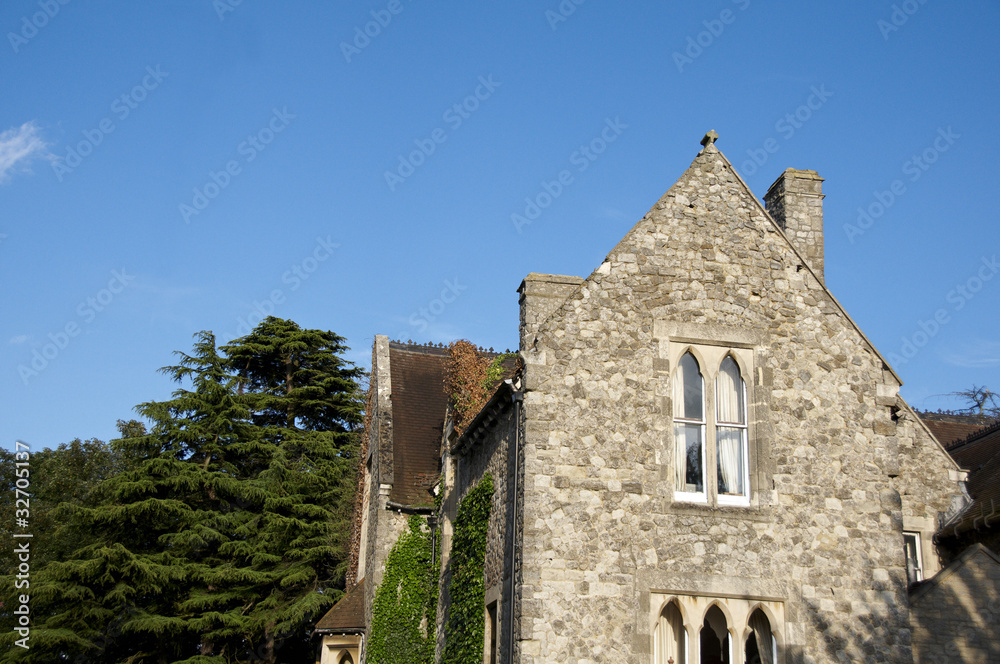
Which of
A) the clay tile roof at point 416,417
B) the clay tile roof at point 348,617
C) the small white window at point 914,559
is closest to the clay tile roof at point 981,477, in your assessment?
the small white window at point 914,559

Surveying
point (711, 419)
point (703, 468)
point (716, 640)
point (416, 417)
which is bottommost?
point (716, 640)

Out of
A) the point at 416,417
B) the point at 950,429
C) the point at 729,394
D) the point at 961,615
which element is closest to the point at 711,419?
the point at 729,394

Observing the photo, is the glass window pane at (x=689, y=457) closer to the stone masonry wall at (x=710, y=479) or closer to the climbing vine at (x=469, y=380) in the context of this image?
the stone masonry wall at (x=710, y=479)

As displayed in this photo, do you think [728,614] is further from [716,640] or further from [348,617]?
[348,617]

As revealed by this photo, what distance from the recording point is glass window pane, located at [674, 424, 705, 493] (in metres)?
12.8

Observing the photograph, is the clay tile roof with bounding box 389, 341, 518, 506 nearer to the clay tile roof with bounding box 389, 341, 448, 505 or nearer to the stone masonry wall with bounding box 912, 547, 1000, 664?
the clay tile roof with bounding box 389, 341, 448, 505

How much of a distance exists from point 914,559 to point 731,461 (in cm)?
470

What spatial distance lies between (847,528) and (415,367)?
49.0ft

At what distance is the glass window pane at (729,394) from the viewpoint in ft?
43.2

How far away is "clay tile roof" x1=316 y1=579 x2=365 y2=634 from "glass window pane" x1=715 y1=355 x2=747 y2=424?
1184 centimetres

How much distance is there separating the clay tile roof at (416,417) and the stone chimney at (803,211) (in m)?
10.1

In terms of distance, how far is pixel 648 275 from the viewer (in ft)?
44.4

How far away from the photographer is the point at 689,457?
13.0 m

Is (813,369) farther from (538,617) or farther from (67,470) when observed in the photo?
(67,470)
